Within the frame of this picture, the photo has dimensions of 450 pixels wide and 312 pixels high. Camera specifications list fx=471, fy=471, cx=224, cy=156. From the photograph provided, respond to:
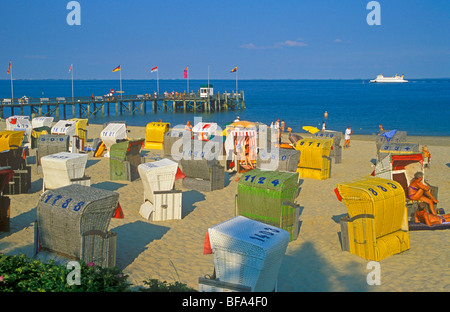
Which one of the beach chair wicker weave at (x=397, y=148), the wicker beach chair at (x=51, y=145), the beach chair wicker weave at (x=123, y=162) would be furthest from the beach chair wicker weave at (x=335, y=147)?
the wicker beach chair at (x=51, y=145)

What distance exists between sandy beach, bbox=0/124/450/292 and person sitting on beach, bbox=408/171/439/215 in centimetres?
72

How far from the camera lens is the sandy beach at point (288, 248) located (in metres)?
7.98

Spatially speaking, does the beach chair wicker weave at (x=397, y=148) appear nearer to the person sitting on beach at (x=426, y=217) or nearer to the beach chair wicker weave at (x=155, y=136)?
the person sitting on beach at (x=426, y=217)

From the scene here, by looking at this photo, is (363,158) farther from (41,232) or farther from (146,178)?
(41,232)

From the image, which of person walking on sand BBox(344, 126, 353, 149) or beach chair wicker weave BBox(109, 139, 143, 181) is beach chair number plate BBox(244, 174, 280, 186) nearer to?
beach chair wicker weave BBox(109, 139, 143, 181)

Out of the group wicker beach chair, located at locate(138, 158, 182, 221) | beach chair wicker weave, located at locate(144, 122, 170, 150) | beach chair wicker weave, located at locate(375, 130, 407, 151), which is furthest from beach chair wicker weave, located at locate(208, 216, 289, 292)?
beach chair wicker weave, located at locate(144, 122, 170, 150)

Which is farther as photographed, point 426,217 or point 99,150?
point 99,150

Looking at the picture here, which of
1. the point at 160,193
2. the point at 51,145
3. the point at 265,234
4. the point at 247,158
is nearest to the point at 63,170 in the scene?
the point at 160,193

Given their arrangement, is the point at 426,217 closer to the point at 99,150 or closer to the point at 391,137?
the point at 391,137

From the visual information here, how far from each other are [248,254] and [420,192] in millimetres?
6647

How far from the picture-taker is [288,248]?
31.7ft

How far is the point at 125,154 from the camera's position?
15.7 m

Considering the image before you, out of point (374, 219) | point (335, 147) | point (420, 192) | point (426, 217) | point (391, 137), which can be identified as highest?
point (391, 137)

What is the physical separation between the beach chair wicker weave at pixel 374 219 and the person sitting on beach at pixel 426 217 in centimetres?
169
